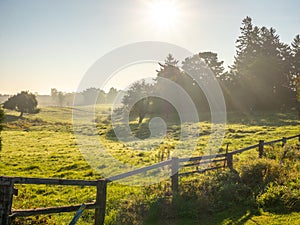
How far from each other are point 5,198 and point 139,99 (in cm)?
4806

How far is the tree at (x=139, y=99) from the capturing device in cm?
5250

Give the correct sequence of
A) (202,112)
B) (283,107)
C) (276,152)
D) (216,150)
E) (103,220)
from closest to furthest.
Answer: (103,220) → (276,152) → (216,150) → (283,107) → (202,112)

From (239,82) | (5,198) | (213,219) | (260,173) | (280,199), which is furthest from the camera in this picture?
(239,82)

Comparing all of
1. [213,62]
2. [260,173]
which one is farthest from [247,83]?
[260,173]

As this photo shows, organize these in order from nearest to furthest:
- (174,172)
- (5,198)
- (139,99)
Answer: (5,198) → (174,172) → (139,99)

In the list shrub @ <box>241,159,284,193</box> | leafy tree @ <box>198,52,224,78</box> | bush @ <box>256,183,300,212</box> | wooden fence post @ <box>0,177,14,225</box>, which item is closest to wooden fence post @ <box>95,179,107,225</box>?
wooden fence post @ <box>0,177,14,225</box>

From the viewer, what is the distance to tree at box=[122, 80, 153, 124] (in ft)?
172

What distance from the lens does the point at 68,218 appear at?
349 inches

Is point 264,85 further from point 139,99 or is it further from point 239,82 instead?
point 139,99

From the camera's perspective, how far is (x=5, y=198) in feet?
18.1

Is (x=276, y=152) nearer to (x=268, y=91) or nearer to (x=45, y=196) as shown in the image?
(x=45, y=196)

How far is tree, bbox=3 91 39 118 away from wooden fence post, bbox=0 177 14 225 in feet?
226

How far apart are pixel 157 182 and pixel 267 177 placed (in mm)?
4430

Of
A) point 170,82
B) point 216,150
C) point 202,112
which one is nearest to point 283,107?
point 202,112
